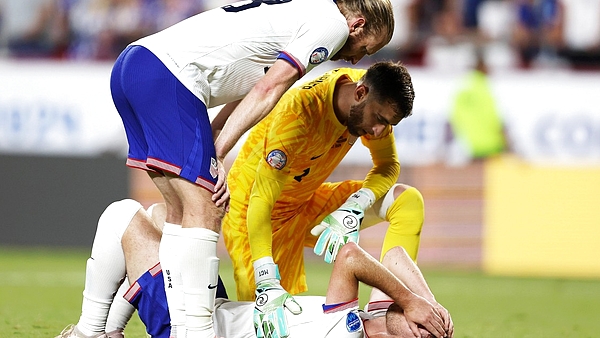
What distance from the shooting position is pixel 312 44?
4.01 metres

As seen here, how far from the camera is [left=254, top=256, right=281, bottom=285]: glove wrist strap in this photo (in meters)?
4.66

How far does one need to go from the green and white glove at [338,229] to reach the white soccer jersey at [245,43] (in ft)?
3.21

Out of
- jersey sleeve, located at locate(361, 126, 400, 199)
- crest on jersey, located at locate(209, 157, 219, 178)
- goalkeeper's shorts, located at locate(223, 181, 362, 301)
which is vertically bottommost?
goalkeeper's shorts, located at locate(223, 181, 362, 301)

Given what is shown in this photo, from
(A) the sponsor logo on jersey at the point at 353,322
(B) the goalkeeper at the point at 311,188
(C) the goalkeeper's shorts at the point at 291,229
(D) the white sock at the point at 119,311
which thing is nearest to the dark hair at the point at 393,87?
(B) the goalkeeper at the point at 311,188

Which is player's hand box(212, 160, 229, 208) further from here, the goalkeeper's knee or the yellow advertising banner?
the yellow advertising banner

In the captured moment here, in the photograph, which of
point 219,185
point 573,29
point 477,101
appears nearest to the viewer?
point 219,185

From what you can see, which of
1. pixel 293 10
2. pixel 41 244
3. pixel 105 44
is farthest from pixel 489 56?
pixel 293 10

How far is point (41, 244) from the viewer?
1068cm

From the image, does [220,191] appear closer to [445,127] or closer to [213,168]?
[213,168]

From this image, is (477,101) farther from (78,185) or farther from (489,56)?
(78,185)

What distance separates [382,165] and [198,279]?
1.64m

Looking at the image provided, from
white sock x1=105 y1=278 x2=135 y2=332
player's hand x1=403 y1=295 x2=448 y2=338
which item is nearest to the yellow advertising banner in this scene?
player's hand x1=403 y1=295 x2=448 y2=338

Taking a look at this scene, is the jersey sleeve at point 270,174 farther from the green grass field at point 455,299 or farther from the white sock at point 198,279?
the green grass field at point 455,299

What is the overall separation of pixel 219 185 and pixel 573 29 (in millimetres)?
9912
